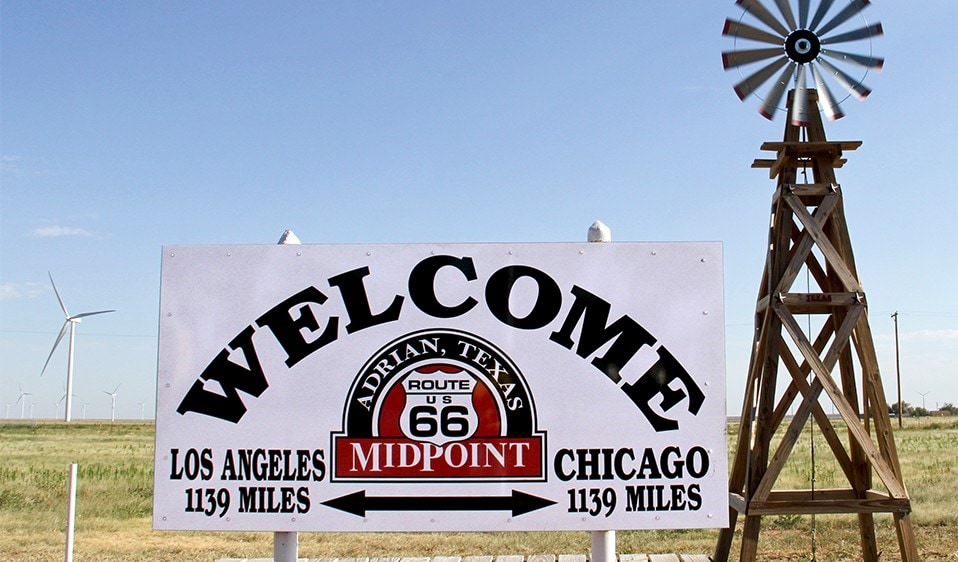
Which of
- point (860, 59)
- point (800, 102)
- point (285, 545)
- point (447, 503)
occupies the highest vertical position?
point (860, 59)

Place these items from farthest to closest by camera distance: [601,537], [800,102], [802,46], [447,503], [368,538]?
1. [368,538]
2. [802,46]
3. [800,102]
4. [601,537]
5. [447,503]

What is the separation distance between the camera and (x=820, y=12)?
9.33 meters

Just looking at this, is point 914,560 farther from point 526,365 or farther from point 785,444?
point 526,365

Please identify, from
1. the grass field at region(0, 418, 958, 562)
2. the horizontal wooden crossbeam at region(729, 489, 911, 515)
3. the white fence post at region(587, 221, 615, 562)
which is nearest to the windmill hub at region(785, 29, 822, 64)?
the grass field at region(0, 418, 958, 562)

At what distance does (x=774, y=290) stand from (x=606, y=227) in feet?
14.3

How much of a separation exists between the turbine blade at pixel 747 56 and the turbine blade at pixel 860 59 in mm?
557

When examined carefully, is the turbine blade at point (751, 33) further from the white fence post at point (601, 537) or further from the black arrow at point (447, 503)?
the black arrow at point (447, 503)

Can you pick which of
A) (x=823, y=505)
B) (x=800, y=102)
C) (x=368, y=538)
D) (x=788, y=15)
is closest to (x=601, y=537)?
(x=823, y=505)

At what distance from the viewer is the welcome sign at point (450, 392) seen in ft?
17.4

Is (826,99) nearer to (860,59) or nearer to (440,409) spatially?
(860,59)

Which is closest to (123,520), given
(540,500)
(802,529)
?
(802,529)

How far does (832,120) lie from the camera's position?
9336 millimetres

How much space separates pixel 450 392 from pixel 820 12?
6.77m

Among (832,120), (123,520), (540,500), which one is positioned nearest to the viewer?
(540,500)
